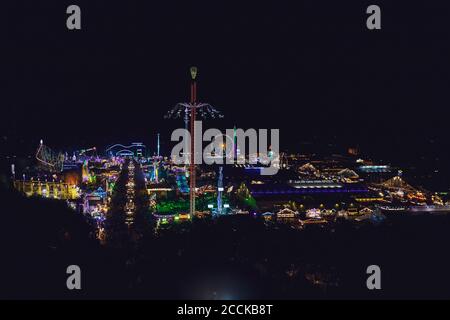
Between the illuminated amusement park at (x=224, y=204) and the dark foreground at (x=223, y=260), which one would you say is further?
the illuminated amusement park at (x=224, y=204)

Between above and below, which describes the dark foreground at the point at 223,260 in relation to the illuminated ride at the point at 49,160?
below

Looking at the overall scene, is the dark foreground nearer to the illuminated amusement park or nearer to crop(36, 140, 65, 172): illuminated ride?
the illuminated amusement park

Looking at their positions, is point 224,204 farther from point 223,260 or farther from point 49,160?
point 49,160

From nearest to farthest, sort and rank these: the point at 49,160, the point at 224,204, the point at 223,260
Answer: the point at 223,260 → the point at 224,204 → the point at 49,160

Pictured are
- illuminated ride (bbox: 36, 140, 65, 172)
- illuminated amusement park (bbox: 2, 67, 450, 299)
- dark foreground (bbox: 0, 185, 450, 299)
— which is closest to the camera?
dark foreground (bbox: 0, 185, 450, 299)

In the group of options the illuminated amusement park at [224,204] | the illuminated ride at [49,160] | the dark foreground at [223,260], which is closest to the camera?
the dark foreground at [223,260]

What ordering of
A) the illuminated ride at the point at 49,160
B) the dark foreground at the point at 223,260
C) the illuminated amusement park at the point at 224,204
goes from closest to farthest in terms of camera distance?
the dark foreground at the point at 223,260 → the illuminated amusement park at the point at 224,204 → the illuminated ride at the point at 49,160

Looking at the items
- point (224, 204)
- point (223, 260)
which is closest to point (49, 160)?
point (224, 204)

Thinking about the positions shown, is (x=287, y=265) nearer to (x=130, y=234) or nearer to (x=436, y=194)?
(x=130, y=234)

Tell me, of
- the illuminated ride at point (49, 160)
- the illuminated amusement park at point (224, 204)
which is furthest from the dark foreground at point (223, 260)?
the illuminated ride at point (49, 160)

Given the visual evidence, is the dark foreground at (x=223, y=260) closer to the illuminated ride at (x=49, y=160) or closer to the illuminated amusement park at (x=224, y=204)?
the illuminated amusement park at (x=224, y=204)

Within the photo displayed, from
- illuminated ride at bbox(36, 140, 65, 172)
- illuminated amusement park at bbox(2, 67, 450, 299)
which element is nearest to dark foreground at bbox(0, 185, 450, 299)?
illuminated amusement park at bbox(2, 67, 450, 299)

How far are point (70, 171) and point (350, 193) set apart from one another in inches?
297

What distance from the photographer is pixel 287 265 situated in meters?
5.66
